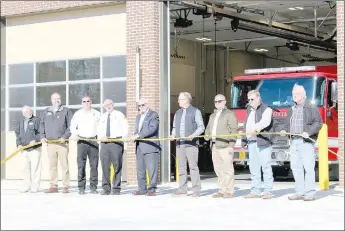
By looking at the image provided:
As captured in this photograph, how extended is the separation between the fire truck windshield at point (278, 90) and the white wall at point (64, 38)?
3.14m

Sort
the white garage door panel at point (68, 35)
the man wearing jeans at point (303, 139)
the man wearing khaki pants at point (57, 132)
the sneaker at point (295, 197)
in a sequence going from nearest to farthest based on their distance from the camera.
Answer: the man wearing jeans at point (303, 139)
the sneaker at point (295, 197)
the man wearing khaki pants at point (57, 132)
the white garage door panel at point (68, 35)

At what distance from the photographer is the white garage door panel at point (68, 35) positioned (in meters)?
19.9

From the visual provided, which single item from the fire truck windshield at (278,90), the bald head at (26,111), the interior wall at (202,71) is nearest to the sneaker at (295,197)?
the fire truck windshield at (278,90)

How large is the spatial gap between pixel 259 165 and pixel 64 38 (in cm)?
842

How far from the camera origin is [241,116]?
19.8m

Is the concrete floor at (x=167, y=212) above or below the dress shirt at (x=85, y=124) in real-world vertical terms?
below

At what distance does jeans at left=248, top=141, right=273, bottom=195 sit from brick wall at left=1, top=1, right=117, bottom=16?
7174 millimetres

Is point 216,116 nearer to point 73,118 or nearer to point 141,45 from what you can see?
point 73,118

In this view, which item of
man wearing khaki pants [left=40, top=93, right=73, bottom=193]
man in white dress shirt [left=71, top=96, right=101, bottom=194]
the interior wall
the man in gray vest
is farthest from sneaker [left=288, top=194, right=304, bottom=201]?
the interior wall

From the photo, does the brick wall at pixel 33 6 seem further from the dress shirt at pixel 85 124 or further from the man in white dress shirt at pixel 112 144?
the man in white dress shirt at pixel 112 144

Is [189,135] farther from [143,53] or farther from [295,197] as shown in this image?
[143,53]

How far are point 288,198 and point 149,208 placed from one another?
108 inches

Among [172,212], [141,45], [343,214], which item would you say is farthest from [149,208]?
[141,45]

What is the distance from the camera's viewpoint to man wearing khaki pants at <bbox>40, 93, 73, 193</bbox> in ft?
52.4
